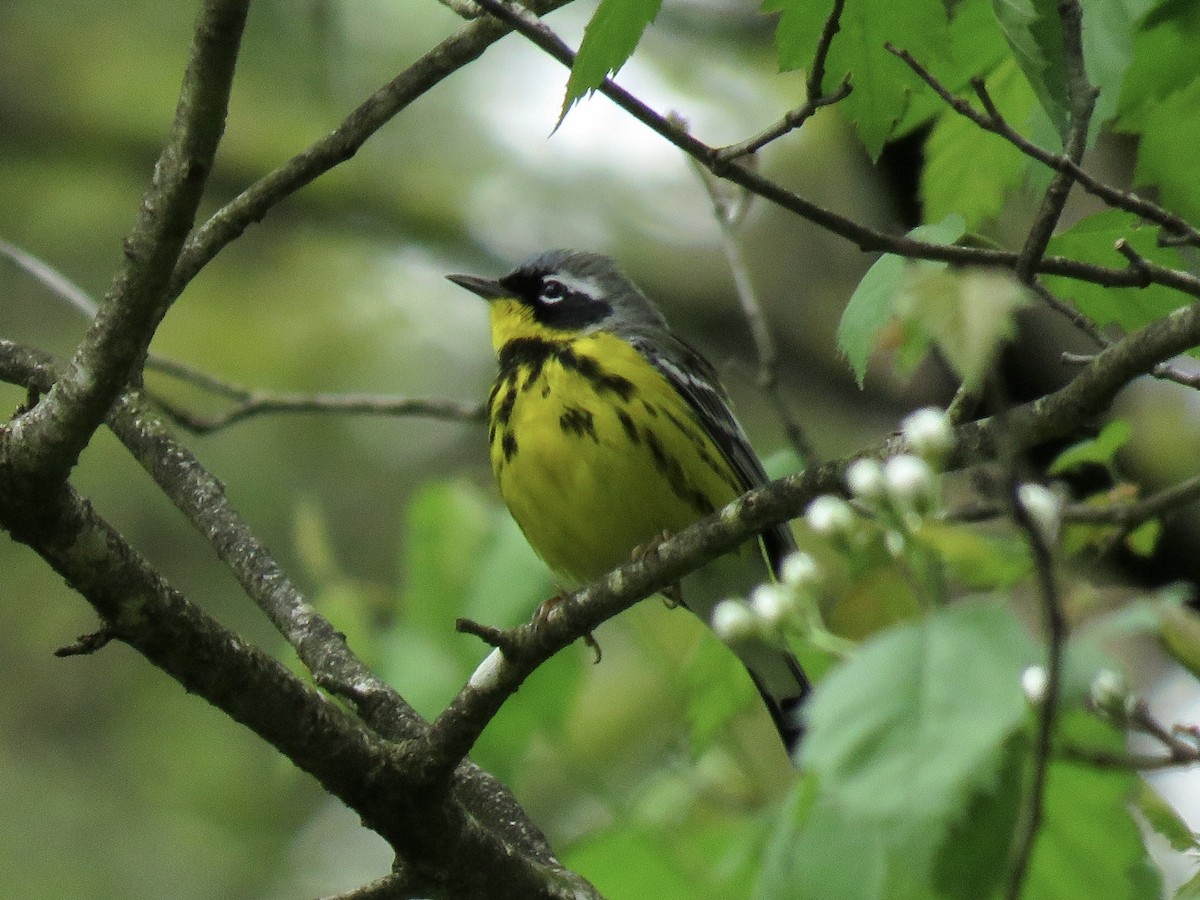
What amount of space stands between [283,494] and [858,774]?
8629 mm

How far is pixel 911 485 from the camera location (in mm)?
2039

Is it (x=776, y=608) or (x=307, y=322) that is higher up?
(x=307, y=322)

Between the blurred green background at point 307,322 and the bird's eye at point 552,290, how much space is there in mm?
2575

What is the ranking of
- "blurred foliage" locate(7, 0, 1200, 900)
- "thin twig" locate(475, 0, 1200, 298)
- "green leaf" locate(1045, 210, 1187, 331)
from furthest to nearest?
"blurred foliage" locate(7, 0, 1200, 900) < "green leaf" locate(1045, 210, 1187, 331) < "thin twig" locate(475, 0, 1200, 298)

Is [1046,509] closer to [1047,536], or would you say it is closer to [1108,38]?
[1047,536]

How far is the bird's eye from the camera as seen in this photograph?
587 cm

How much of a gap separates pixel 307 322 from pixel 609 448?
17.6 feet

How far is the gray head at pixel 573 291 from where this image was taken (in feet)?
18.8

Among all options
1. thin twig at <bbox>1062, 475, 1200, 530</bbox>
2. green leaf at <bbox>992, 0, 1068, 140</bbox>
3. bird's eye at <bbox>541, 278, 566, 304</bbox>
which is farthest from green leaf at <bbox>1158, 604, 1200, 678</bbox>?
bird's eye at <bbox>541, 278, 566, 304</bbox>

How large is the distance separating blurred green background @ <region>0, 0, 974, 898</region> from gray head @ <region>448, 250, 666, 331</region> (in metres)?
2.36

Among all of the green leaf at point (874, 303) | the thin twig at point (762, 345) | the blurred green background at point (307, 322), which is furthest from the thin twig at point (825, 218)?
the blurred green background at point (307, 322)

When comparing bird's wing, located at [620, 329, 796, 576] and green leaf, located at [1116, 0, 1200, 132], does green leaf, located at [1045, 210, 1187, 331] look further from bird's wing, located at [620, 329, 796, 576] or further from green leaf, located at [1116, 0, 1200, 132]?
bird's wing, located at [620, 329, 796, 576]

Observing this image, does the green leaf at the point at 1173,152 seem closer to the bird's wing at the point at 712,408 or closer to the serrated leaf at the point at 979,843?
the serrated leaf at the point at 979,843

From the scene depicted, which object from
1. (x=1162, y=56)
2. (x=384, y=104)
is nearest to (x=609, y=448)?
(x=384, y=104)
